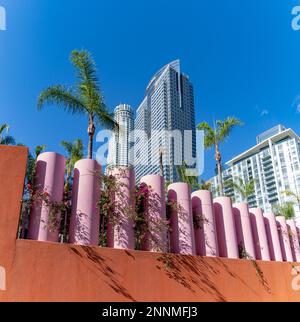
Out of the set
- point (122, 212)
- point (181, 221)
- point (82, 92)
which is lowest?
point (122, 212)

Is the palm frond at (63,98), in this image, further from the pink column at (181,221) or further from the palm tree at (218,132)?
the palm tree at (218,132)

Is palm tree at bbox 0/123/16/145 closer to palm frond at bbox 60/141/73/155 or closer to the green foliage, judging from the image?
palm frond at bbox 60/141/73/155

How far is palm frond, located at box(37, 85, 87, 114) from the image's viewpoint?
9359 mm

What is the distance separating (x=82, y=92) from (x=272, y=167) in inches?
4328

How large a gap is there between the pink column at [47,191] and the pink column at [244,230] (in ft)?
20.0

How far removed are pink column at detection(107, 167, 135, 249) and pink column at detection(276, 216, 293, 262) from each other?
285 inches

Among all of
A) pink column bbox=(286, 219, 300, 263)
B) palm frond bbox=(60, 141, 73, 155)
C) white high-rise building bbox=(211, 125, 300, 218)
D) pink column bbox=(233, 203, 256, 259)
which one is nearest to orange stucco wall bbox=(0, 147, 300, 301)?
pink column bbox=(233, 203, 256, 259)

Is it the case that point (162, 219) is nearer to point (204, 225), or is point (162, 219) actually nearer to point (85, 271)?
point (204, 225)

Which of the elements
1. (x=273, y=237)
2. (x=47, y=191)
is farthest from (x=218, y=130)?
(x=47, y=191)

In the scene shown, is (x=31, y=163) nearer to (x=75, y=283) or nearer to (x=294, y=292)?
(x=75, y=283)

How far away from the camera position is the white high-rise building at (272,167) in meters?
101

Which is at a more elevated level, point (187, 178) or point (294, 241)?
point (187, 178)

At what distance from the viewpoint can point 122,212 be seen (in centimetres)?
714
